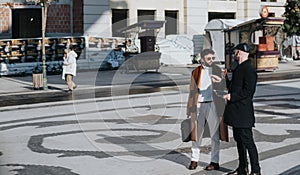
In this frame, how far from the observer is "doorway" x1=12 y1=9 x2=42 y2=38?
36188 mm

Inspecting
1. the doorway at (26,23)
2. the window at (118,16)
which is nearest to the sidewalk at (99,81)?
the window at (118,16)

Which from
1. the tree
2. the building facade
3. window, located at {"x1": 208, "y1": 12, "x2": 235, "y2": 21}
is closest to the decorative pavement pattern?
the building facade

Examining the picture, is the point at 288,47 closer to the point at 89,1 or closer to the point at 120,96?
the point at 89,1

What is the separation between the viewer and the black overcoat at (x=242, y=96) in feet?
23.2

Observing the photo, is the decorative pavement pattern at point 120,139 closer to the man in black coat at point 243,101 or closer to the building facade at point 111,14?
the man in black coat at point 243,101

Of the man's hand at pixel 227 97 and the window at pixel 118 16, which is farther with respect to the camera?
the window at pixel 118 16

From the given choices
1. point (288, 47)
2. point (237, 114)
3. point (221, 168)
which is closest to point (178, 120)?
point (221, 168)

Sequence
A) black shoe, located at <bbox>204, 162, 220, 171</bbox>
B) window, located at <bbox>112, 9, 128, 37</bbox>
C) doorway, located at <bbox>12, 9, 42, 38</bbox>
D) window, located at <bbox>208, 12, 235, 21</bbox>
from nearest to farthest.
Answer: black shoe, located at <bbox>204, 162, 220, 171</bbox> → doorway, located at <bbox>12, 9, 42, 38</bbox> → window, located at <bbox>112, 9, 128, 37</bbox> → window, located at <bbox>208, 12, 235, 21</bbox>

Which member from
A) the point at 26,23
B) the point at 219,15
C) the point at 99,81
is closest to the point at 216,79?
the point at 99,81

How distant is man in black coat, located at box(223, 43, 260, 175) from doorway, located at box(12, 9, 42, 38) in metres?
29.9

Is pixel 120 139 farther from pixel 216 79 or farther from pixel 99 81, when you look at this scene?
pixel 99 81

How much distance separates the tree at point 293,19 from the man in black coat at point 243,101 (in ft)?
102

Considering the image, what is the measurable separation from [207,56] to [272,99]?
962 cm

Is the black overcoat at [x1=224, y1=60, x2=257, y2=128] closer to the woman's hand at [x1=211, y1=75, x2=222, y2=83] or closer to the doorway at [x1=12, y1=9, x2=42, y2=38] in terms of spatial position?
the woman's hand at [x1=211, y1=75, x2=222, y2=83]
